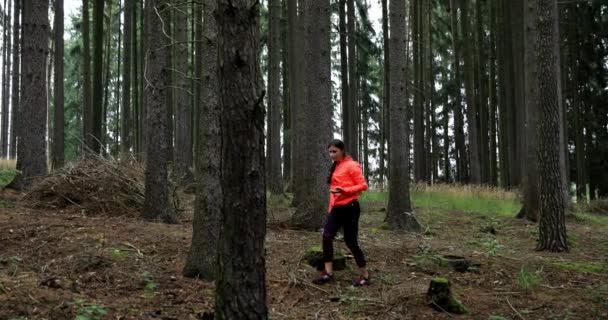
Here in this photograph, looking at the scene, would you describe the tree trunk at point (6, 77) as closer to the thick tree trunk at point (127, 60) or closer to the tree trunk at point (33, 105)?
the thick tree trunk at point (127, 60)

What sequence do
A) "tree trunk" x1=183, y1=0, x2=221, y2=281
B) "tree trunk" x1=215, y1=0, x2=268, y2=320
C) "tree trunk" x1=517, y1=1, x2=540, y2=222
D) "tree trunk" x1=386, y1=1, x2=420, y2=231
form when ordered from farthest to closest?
"tree trunk" x1=517, y1=1, x2=540, y2=222
"tree trunk" x1=386, y1=1, x2=420, y2=231
"tree trunk" x1=183, y1=0, x2=221, y2=281
"tree trunk" x1=215, y1=0, x2=268, y2=320

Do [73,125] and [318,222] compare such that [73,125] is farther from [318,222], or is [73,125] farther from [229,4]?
→ [229,4]

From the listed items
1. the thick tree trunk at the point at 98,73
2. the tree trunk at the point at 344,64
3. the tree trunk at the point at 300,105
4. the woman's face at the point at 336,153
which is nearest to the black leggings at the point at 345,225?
the woman's face at the point at 336,153

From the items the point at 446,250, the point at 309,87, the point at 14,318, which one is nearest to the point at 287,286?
the point at 14,318

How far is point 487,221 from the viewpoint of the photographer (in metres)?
13.1

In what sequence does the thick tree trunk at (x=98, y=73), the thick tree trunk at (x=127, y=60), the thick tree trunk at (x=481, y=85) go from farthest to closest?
the thick tree trunk at (x=481, y=85), the thick tree trunk at (x=127, y=60), the thick tree trunk at (x=98, y=73)

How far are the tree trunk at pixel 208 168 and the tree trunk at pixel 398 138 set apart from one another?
553 cm

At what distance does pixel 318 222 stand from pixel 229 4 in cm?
675

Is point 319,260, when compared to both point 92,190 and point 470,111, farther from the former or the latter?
point 470,111

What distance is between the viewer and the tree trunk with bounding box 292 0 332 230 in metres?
9.55

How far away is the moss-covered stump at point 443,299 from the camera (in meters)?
5.66

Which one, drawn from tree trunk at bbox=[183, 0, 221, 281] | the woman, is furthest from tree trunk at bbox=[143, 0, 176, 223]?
the woman

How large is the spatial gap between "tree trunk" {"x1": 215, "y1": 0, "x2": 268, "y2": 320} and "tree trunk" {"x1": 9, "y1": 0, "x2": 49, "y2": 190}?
844cm

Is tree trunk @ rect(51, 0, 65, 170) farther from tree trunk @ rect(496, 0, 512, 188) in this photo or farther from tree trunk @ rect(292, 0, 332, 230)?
tree trunk @ rect(496, 0, 512, 188)
